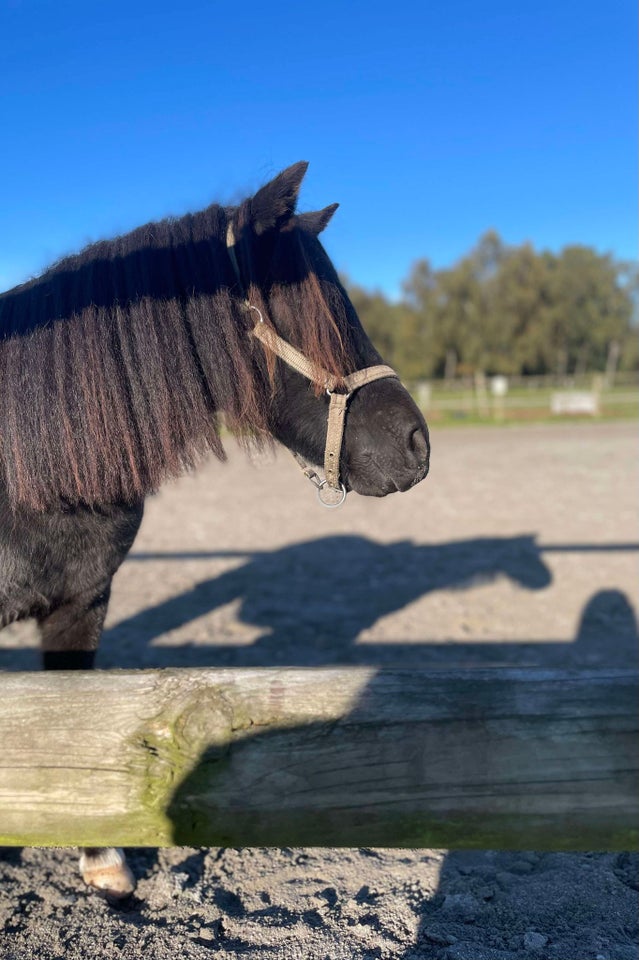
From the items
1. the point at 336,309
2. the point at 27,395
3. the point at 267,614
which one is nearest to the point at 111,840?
the point at 27,395

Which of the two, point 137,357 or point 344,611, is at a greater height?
point 137,357

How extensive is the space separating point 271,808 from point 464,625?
4.09 meters

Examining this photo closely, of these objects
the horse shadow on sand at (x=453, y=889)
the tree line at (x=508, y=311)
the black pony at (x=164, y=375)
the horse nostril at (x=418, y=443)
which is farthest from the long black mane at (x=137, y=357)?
the tree line at (x=508, y=311)

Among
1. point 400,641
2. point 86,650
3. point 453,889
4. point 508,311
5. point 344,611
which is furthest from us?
point 508,311

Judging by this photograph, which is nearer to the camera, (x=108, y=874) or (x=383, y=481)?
(x=383, y=481)

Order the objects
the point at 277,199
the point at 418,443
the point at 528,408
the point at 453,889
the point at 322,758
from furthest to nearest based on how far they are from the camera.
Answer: the point at 528,408
the point at 453,889
the point at 418,443
the point at 277,199
the point at 322,758

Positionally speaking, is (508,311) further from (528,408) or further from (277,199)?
(277,199)

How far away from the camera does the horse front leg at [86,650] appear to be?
2283 millimetres

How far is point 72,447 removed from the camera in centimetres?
188

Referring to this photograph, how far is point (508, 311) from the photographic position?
44031 millimetres

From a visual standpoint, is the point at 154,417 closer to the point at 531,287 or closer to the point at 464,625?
the point at 464,625

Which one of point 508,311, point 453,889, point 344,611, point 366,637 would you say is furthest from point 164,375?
point 508,311

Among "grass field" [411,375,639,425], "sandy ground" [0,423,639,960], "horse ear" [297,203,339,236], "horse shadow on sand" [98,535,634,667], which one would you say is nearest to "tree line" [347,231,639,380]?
"grass field" [411,375,639,425]

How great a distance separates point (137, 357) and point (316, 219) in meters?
0.81
